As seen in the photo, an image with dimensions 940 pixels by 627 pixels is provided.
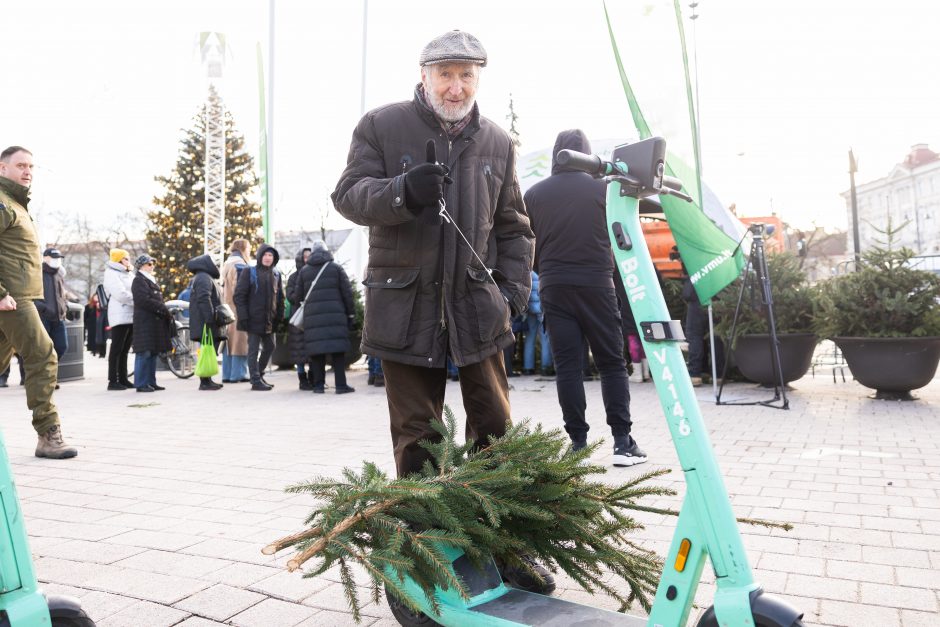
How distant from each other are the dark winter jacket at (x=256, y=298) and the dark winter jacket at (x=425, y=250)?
8.10 m

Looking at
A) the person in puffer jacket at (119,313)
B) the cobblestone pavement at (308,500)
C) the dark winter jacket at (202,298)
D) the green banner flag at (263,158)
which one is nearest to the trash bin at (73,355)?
the person in puffer jacket at (119,313)

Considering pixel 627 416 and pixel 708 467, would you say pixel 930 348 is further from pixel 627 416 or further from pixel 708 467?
pixel 708 467

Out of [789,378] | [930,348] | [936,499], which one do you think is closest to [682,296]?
[789,378]

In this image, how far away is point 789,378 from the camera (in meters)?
8.87

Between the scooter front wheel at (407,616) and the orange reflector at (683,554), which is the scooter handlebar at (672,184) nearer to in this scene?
the orange reflector at (683,554)

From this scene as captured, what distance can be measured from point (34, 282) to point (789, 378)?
7.35 m

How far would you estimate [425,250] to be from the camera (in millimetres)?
2852

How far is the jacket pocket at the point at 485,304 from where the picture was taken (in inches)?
115

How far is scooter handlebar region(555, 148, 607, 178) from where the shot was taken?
207 cm

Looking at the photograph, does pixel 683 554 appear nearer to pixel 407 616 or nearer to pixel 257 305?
pixel 407 616

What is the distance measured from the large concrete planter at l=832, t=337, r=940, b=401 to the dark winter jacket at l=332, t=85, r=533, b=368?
6.22 meters

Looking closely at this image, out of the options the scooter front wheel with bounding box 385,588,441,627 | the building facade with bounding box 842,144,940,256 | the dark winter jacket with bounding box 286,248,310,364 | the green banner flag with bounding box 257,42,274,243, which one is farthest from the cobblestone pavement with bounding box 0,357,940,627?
the building facade with bounding box 842,144,940,256

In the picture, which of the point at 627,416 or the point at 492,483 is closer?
the point at 492,483

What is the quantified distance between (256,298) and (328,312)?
1.39 m
